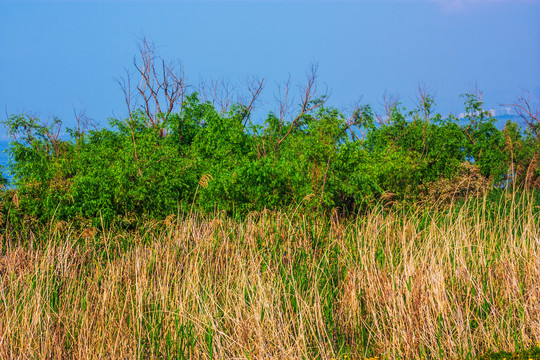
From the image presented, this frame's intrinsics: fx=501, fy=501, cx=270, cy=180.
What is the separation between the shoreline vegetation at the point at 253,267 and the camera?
488cm

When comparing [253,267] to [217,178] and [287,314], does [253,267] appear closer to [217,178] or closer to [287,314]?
[287,314]

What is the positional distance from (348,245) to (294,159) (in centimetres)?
397

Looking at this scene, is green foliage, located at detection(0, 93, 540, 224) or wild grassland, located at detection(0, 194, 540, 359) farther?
green foliage, located at detection(0, 93, 540, 224)

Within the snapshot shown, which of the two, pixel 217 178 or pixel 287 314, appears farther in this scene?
pixel 217 178

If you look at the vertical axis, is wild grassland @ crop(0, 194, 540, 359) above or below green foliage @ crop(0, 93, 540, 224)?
below

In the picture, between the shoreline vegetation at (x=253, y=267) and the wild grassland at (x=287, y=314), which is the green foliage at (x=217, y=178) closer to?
the shoreline vegetation at (x=253, y=267)

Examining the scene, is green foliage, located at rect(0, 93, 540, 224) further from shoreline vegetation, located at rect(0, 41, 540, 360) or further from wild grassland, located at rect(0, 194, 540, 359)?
wild grassland, located at rect(0, 194, 540, 359)

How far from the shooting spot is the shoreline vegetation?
488 centimetres

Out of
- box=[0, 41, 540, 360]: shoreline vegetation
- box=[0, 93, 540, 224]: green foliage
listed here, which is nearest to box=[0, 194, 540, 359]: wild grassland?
box=[0, 41, 540, 360]: shoreline vegetation

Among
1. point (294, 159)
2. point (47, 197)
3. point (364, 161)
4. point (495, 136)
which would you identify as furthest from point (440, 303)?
point (495, 136)

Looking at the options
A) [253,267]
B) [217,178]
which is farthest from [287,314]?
[217,178]

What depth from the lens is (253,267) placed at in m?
6.13

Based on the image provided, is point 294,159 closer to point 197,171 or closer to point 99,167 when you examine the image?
point 197,171

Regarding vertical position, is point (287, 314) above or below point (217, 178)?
below
